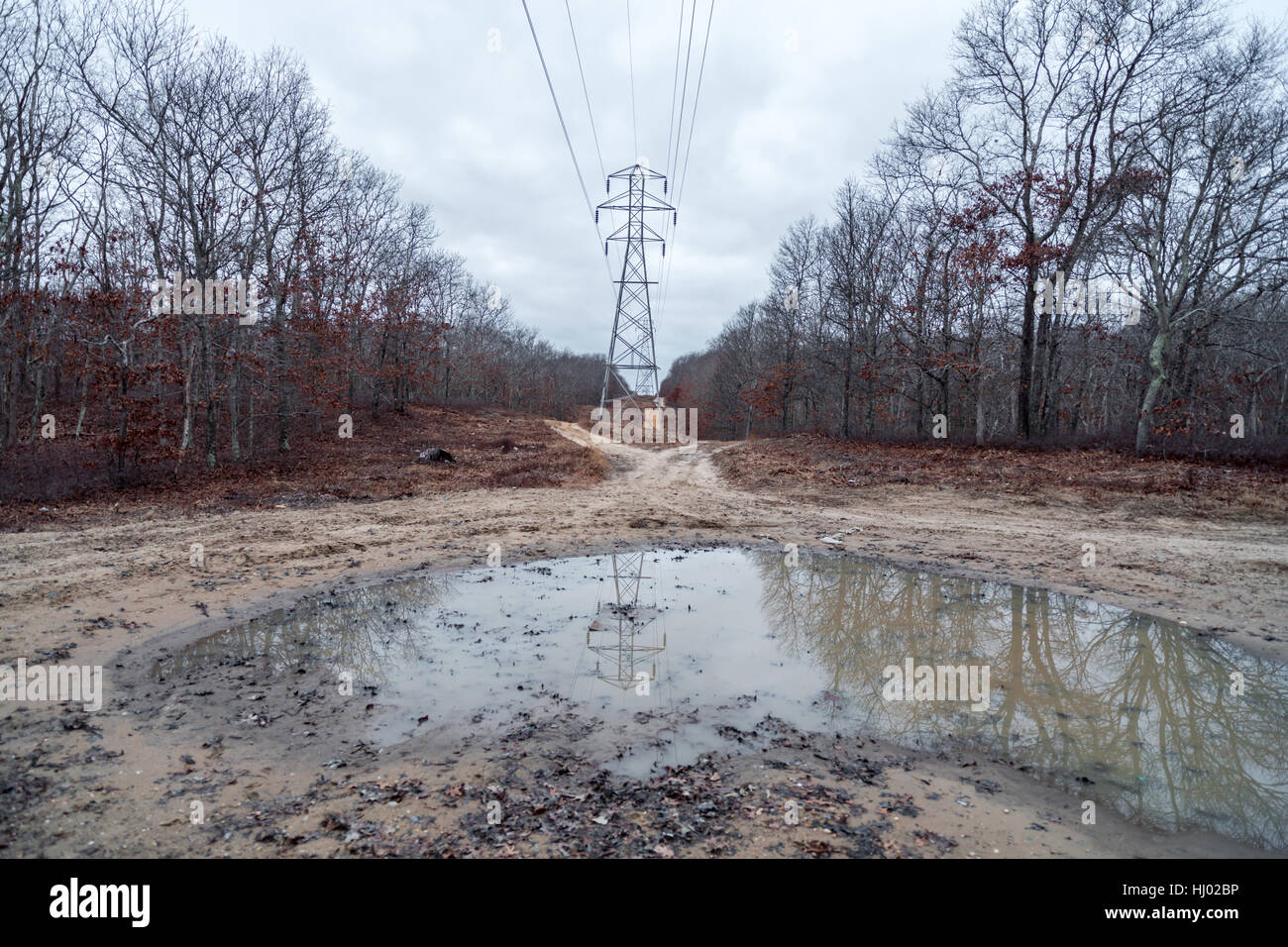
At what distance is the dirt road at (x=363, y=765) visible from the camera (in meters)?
3.87

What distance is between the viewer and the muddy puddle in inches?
199

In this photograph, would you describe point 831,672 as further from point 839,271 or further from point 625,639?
point 839,271

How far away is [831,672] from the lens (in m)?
6.81

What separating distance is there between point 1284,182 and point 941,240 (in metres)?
10.0

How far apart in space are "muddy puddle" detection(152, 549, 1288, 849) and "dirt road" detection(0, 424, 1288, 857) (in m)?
0.35

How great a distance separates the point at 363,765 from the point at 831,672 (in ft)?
15.1

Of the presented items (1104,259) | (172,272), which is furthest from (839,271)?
(172,272)

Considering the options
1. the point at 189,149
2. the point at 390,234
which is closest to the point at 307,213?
the point at 189,149

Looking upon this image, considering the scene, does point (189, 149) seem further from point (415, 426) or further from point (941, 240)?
point (941, 240)

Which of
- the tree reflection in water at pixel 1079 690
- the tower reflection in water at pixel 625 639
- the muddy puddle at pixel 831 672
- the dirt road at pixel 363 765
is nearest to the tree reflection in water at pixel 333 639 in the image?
the muddy puddle at pixel 831 672

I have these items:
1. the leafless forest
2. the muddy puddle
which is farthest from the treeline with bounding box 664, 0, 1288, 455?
the muddy puddle

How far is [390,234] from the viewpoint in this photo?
35.9m

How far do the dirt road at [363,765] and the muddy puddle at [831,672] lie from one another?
35 centimetres

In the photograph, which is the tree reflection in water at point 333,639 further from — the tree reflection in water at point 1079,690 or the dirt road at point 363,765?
the tree reflection in water at point 1079,690
